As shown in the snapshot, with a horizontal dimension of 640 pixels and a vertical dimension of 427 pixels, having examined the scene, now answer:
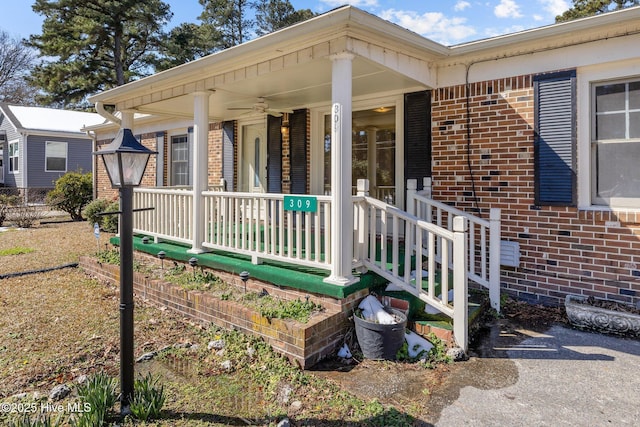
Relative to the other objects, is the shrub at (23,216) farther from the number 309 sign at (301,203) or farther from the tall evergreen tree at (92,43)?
the number 309 sign at (301,203)

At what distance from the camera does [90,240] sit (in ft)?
29.2

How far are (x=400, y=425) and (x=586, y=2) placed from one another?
56.0 feet

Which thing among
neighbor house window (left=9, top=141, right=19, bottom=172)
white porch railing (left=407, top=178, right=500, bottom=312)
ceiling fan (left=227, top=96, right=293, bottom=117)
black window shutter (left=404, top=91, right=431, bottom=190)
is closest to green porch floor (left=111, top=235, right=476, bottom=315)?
white porch railing (left=407, top=178, right=500, bottom=312)

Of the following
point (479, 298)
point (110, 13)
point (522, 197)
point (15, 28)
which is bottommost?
point (479, 298)

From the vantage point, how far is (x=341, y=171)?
12.1ft

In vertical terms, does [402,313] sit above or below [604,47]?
below

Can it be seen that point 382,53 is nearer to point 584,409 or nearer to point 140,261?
point 584,409

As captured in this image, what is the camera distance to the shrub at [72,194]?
12797mm

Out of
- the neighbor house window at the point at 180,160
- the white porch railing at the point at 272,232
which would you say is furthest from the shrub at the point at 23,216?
the white porch railing at the point at 272,232

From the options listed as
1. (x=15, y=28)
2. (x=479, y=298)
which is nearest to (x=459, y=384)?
(x=479, y=298)

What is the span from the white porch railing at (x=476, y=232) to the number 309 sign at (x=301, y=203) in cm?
135

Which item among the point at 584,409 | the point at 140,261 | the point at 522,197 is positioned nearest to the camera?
the point at 584,409

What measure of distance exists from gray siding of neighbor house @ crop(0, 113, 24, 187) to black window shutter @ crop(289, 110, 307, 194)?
654 inches

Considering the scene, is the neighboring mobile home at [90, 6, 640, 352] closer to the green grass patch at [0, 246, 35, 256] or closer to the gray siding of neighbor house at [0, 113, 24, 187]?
the green grass patch at [0, 246, 35, 256]
